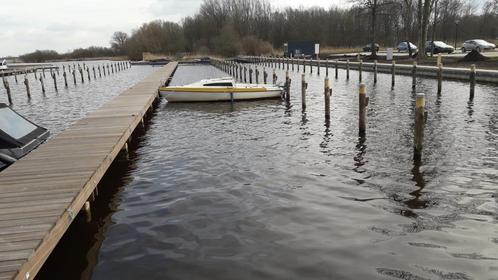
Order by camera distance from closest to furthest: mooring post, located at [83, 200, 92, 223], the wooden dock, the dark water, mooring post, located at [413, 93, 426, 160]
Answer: the wooden dock
the dark water
mooring post, located at [83, 200, 92, 223]
mooring post, located at [413, 93, 426, 160]

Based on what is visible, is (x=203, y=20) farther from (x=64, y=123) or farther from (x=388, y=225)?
(x=388, y=225)

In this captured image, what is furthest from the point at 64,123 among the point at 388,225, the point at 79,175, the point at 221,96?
the point at 388,225

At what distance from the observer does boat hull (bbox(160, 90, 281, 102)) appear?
27.8 m

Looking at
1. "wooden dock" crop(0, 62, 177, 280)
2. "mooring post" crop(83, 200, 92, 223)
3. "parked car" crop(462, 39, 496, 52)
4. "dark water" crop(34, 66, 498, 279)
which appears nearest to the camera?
"wooden dock" crop(0, 62, 177, 280)

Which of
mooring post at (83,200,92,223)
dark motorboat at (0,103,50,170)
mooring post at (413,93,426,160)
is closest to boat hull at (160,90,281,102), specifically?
dark motorboat at (0,103,50,170)

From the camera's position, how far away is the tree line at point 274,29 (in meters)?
96.5

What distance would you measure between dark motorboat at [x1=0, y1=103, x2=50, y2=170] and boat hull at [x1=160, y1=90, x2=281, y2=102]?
12753mm

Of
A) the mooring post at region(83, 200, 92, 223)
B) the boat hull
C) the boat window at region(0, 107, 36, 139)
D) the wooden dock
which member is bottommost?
the mooring post at region(83, 200, 92, 223)

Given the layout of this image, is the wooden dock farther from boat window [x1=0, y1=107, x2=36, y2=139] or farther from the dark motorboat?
boat window [x1=0, y1=107, x2=36, y2=139]

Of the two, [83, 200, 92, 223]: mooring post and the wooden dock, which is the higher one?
the wooden dock

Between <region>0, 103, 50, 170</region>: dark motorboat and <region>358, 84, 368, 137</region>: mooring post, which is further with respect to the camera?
<region>358, 84, 368, 137</region>: mooring post

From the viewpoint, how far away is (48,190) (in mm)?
8688

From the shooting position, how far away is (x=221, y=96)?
27.8 meters

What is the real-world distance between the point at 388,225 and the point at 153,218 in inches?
191
